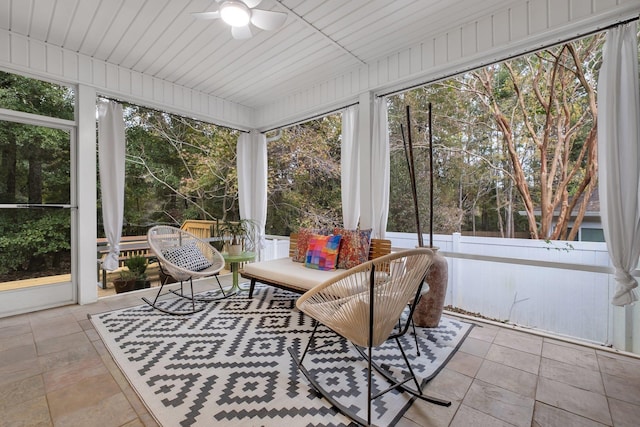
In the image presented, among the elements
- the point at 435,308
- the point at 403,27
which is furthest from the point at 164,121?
the point at 435,308

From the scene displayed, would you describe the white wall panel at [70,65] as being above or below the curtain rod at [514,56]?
above

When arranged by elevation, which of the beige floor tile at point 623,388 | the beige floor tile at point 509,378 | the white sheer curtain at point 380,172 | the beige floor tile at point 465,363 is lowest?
the beige floor tile at point 623,388

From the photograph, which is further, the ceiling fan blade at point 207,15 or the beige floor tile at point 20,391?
the ceiling fan blade at point 207,15

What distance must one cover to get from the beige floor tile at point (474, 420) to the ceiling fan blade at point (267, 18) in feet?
9.06

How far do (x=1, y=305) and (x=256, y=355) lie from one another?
9.22 feet

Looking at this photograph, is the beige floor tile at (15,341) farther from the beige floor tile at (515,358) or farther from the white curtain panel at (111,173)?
the beige floor tile at (515,358)

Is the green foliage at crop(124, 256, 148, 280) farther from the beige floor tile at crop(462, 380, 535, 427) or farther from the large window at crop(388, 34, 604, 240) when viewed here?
the beige floor tile at crop(462, 380, 535, 427)

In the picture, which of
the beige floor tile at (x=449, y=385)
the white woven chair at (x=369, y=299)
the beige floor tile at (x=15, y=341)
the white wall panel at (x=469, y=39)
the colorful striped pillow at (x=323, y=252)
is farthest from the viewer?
the colorful striped pillow at (x=323, y=252)

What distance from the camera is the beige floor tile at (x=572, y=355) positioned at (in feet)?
6.79

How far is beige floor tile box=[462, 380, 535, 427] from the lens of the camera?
1540 millimetres

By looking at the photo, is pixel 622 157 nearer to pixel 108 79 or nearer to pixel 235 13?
pixel 235 13

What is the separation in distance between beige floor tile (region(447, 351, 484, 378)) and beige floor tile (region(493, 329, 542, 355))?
1.29ft

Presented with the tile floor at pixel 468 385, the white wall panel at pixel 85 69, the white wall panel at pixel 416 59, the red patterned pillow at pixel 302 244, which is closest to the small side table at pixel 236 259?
the red patterned pillow at pixel 302 244

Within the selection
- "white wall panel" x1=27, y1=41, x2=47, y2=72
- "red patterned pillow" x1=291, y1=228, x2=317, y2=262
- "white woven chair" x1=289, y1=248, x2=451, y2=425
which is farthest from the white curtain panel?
"white woven chair" x1=289, y1=248, x2=451, y2=425
